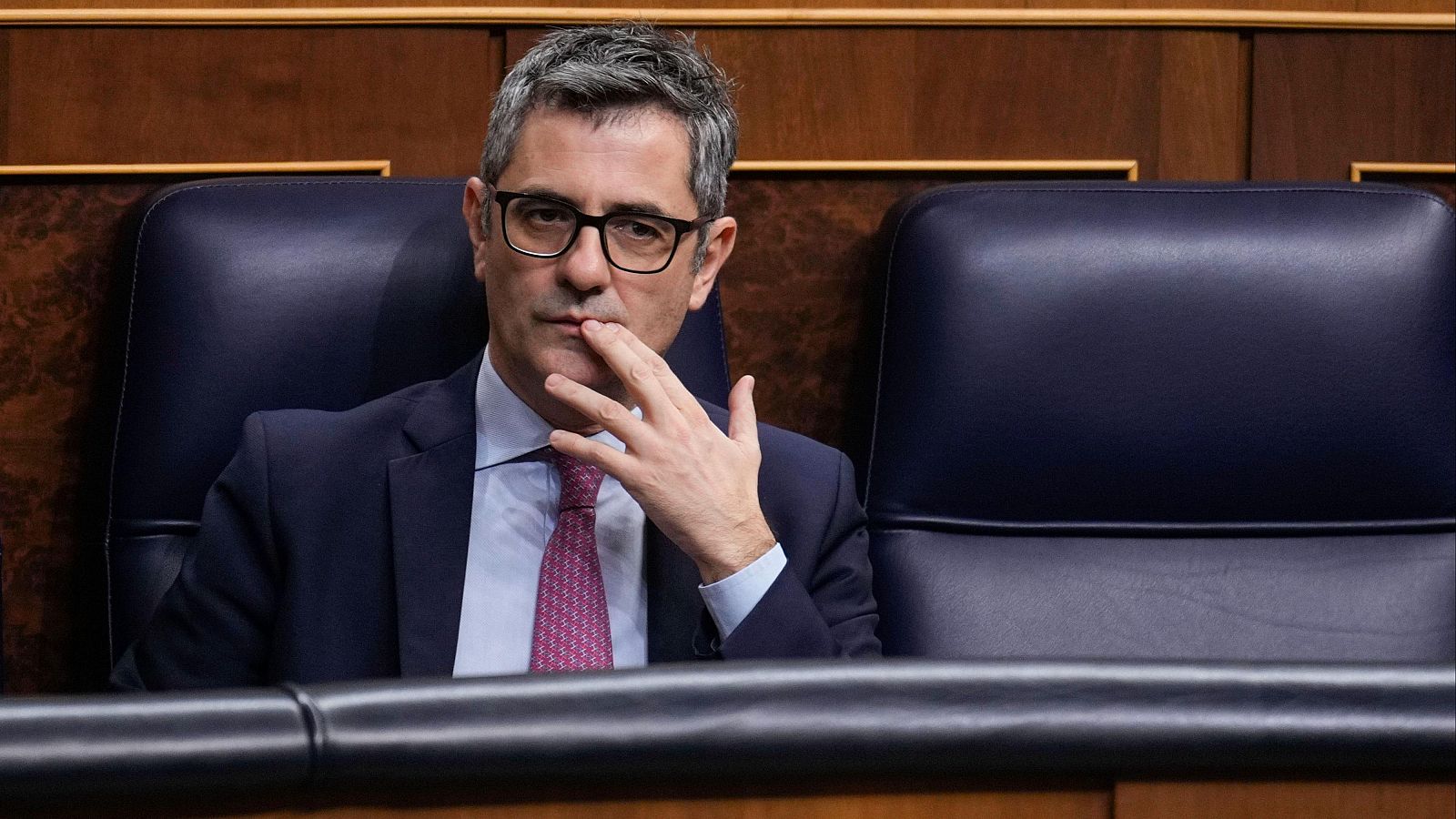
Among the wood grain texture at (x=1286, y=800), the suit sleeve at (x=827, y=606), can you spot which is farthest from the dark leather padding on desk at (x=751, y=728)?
the suit sleeve at (x=827, y=606)

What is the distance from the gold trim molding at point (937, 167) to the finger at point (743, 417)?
43cm

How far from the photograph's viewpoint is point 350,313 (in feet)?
4.06

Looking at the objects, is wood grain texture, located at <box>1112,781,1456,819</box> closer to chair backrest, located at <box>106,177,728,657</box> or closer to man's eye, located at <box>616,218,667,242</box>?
man's eye, located at <box>616,218,667,242</box>

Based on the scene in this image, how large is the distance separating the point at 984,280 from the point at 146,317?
0.70m

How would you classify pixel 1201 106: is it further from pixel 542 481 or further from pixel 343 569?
pixel 343 569

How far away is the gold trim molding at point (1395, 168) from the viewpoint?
62.6 inches

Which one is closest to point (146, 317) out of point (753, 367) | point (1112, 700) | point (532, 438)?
point (532, 438)

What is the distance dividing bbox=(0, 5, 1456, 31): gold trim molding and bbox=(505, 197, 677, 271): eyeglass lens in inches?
16.3

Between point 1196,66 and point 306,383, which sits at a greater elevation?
point 1196,66

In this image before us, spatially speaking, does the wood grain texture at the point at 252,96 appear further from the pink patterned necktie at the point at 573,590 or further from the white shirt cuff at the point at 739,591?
the white shirt cuff at the point at 739,591

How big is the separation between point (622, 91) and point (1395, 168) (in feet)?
2.98

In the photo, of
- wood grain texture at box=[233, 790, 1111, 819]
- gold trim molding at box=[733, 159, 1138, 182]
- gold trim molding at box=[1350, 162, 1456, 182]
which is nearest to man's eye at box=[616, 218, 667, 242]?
gold trim molding at box=[733, 159, 1138, 182]

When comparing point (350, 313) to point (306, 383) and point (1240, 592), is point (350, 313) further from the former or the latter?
point (1240, 592)

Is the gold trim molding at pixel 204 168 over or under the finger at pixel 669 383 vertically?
over
